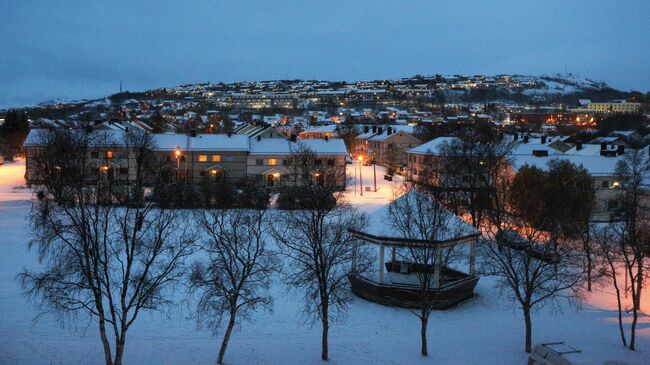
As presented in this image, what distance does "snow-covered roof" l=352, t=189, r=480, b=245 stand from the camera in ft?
57.4

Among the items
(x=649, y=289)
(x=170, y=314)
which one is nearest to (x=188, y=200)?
(x=170, y=314)

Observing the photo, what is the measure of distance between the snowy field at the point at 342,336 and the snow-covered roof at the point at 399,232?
8.13 ft

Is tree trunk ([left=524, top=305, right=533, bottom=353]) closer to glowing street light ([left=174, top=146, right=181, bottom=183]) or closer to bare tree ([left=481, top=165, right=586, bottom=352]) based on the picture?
bare tree ([left=481, top=165, right=586, bottom=352])

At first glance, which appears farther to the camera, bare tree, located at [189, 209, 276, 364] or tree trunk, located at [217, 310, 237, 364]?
bare tree, located at [189, 209, 276, 364]

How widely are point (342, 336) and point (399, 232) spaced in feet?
13.6

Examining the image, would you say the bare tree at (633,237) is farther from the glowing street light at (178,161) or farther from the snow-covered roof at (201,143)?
the glowing street light at (178,161)

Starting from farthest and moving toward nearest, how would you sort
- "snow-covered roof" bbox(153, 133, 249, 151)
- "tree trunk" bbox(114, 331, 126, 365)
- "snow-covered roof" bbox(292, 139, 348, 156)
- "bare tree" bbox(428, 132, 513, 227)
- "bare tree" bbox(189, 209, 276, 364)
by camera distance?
A: "snow-covered roof" bbox(292, 139, 348, 156), "snow-covered roof" bbox(153, 133, 249, 151), "bare tree" bbox(428, 132, 513, 227), "bare tree" bbox(189, 209, 276, 364), "tree trunk" bbox(114, 331, 126, 365)

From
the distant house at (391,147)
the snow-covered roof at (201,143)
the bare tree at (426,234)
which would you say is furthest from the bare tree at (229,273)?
the distant house at (391,147)

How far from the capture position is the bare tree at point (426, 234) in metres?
15.7

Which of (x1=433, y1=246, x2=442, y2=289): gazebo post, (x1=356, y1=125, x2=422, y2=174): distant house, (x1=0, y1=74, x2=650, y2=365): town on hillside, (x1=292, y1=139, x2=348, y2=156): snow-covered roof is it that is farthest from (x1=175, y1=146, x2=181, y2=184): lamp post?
(x1=433, y1=246, x2=442, y2=289): gazebo post

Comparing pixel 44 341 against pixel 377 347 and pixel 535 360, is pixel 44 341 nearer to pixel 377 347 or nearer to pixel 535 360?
pixel 377 347

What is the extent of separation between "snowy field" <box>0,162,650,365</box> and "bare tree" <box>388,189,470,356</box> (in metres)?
→ 1.05

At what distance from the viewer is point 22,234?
83.4 ft

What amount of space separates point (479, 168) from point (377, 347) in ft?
57.3
